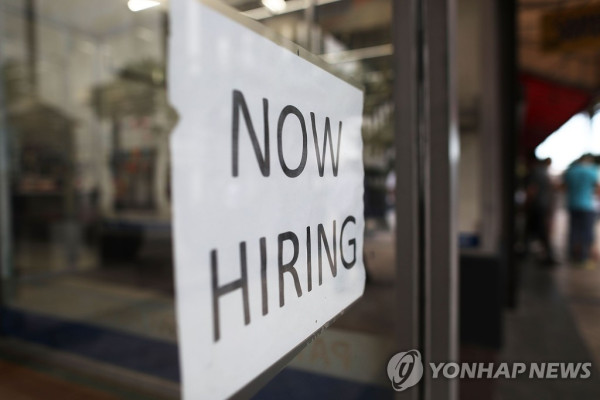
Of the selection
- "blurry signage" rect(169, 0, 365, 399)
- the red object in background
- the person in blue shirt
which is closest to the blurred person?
the person in blue shirt

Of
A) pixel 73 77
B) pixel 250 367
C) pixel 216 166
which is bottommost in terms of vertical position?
pixel 250 367

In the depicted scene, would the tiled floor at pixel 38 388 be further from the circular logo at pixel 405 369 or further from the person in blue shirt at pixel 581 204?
the person in blue shirt at pixel 581 204

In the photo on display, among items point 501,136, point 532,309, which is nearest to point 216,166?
point 501,136

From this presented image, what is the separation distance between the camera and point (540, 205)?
6.12 m

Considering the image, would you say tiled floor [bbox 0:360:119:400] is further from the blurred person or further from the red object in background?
the red object in background

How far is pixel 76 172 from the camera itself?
22.4 ft

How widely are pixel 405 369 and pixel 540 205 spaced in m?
5.86

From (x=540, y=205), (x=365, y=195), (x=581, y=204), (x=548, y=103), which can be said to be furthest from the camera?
(x=548, y=103)

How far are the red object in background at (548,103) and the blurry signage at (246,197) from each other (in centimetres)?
715

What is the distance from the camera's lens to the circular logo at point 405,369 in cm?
127

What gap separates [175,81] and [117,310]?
390 centimetres

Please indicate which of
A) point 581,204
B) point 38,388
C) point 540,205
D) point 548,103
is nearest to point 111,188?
point 38,388

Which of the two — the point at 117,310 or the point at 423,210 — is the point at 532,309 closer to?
the point at 423,210

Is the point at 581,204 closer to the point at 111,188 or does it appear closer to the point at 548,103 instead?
the point at 548,103
